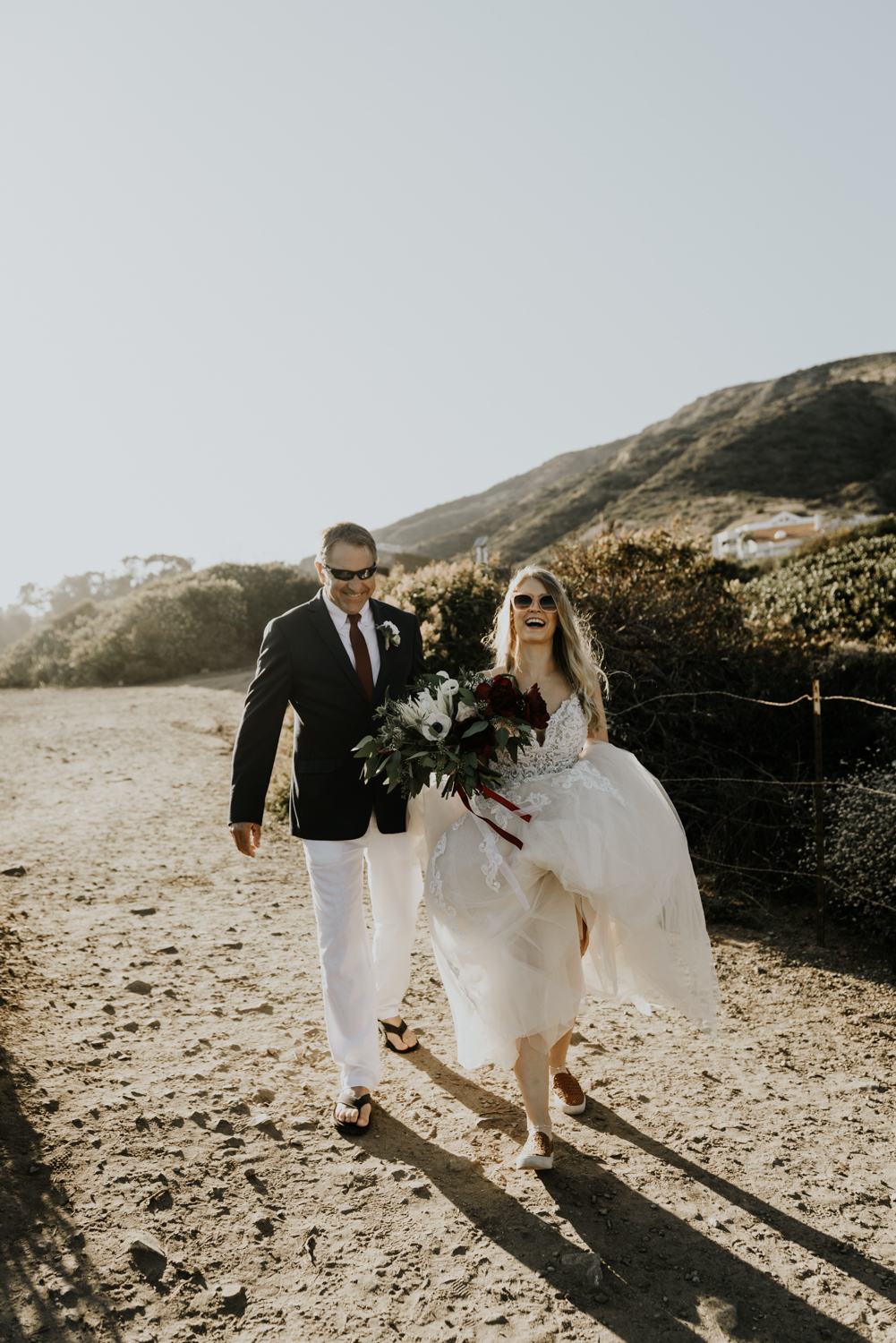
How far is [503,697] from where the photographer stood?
2.87 metres

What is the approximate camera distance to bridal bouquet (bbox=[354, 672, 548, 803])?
285cm

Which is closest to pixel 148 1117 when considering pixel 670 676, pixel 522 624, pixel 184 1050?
pixel 184 1050

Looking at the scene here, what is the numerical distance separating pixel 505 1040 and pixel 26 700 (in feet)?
57.1

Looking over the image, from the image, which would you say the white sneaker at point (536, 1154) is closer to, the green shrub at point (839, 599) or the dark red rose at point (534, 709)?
the dark red rose at point (534, 709)

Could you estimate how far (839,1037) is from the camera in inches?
152

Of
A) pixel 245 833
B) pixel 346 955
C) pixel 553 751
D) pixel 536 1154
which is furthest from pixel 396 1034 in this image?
pixel 553 751

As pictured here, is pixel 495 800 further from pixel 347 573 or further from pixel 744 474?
pixel 744 474

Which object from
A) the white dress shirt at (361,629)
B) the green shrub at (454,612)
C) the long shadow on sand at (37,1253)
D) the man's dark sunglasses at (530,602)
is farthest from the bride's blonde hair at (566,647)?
the green shrub at (454,612)

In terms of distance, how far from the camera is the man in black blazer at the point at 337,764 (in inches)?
128

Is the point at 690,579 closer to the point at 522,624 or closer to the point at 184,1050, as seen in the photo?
the point at 522,624

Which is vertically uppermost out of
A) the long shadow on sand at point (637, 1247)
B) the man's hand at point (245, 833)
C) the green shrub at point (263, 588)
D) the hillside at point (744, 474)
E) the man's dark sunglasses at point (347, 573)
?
the hillside at point (744, 474)

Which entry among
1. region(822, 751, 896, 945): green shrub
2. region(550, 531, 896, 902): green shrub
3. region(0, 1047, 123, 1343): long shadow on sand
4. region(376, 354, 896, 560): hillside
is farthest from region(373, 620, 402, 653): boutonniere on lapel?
region(376, 354, 896, 560): hillside

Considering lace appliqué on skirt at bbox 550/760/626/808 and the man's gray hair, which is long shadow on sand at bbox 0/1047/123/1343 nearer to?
lace appliqué on skirt at bbox 550/760/626/808

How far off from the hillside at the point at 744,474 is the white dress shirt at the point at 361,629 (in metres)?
36.6
